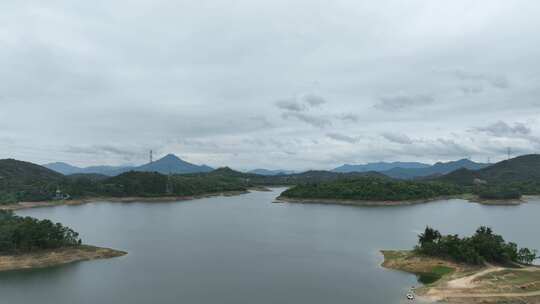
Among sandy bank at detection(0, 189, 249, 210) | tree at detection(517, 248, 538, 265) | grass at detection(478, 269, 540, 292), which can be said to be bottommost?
grass at detection(478, 269, 540, 292)

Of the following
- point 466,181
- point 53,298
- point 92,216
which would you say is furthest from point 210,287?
point 466,181

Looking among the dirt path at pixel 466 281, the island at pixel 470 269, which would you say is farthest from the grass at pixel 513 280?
the dirt path at pixel 466 281

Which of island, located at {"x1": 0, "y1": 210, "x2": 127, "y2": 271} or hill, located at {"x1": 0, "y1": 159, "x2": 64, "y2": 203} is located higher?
hill, located at {"x1": 0, "y1": 159, "x2": 64, "y2": 203}

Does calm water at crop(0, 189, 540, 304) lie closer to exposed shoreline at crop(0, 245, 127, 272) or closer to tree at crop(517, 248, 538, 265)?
exposed shoreline at crop(0, 245, 127, 272)

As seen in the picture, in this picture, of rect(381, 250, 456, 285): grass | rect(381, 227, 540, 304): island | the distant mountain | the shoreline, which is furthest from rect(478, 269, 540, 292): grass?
the distant mountain

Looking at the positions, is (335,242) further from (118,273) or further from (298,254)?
(118,273)
